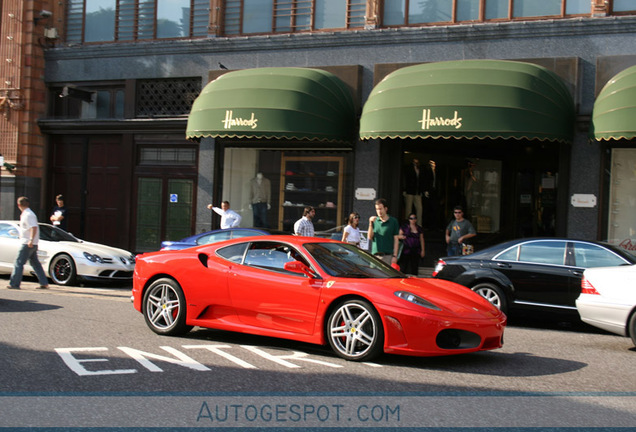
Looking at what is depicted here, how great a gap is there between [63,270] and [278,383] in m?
9.65

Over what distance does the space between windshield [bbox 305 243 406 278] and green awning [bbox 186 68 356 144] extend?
8.35 m

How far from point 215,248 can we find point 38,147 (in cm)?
1457

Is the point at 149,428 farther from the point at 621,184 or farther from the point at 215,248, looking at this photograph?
the point at 621,184

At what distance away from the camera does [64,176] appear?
867 inches

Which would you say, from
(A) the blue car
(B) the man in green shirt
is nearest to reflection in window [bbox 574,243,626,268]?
(B) the man in green shirt

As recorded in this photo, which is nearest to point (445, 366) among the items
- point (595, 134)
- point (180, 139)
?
point (595, 134)

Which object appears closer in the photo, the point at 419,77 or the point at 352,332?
the point at 352,332

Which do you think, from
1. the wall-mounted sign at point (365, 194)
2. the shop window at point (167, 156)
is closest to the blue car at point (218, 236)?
the wall-mounted sign at point (365, 194)

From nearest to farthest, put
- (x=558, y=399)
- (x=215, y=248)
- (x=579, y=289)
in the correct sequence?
(x=558, y=399)
(x=215, y=248)
(x=579, y=289)

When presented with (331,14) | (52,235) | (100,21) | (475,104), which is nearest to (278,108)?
(331,14)

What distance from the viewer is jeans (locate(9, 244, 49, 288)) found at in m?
13.8

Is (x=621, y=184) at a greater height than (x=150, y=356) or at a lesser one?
greater

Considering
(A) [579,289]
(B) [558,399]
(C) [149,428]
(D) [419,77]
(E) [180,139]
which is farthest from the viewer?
(E) [180,139]

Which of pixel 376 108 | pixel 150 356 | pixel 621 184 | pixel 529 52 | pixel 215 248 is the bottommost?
pixel 150 356
